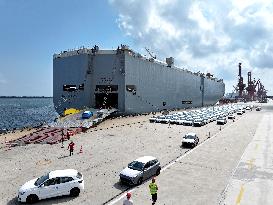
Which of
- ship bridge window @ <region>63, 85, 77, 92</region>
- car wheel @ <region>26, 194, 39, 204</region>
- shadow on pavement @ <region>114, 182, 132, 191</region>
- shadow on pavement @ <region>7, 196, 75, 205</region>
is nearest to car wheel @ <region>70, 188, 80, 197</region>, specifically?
shadow on pavement @ <region>7, 196, 75, 205</region>

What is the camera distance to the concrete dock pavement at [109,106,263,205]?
62.3 feet

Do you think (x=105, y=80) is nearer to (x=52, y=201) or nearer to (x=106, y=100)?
(x=106, y=100)

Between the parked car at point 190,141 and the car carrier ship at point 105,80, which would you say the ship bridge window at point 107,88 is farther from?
the parked car at point 190,141

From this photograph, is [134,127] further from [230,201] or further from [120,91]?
[230,201]

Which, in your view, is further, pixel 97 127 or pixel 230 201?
pixel 97 127

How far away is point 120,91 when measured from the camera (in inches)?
2758

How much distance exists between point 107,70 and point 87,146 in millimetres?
36633

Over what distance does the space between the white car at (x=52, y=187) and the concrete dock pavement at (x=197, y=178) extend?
3.01 meters

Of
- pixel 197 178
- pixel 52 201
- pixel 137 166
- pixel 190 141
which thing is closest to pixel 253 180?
pixel 197 178

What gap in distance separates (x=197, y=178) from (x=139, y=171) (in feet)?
15.6

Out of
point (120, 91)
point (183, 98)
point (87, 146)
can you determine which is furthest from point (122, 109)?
point (183, 98)

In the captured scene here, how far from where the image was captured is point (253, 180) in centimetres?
2272

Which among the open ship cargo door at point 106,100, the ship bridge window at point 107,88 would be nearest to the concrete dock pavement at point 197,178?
the ship bridge window at point 107,88

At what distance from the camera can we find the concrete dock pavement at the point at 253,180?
1882cm
